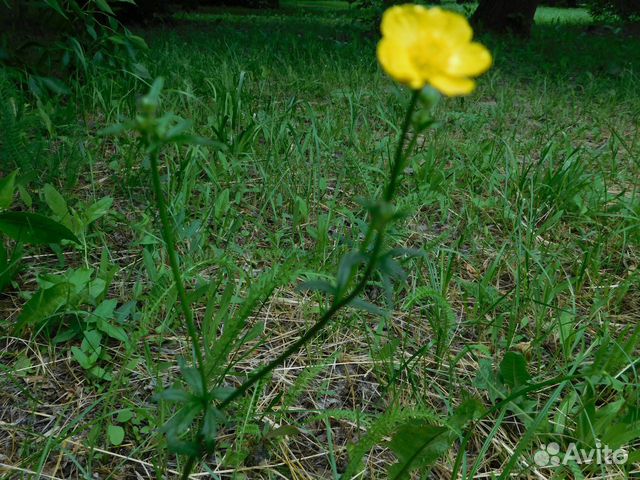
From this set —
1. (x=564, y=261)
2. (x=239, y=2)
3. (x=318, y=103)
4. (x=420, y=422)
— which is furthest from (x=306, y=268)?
(x=239, y=2)

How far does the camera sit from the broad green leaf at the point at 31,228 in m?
1.25

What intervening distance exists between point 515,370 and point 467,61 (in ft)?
2.57

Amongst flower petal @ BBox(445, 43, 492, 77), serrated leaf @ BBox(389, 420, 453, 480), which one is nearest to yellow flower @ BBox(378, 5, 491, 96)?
flower petal @ BBox(445, 43, 492, 77)

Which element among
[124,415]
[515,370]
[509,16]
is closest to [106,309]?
[124,415]

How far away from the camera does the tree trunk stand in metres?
6.54

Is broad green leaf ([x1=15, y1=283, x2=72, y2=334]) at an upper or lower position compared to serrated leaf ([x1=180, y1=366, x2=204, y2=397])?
lower

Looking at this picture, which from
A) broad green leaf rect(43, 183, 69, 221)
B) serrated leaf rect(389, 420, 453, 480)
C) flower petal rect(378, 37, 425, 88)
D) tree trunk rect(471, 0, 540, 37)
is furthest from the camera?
tree trunk rect(471, 0, 540, 37)

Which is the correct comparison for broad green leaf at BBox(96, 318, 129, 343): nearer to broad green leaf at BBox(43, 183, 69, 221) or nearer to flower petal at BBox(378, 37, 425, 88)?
broad green leaf at BBox(43, 183, 69, 221)

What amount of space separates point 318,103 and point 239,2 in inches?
496

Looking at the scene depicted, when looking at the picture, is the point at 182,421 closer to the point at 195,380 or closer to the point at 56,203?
the point at 195,380

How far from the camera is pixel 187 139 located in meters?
0.59

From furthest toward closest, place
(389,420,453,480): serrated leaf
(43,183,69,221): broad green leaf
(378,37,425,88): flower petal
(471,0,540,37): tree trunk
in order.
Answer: (471,0,540,37): tree trunk, (43,183,69,221): broad green leaf, (389,420,453,480): serrated leaf, (378,37,425,88): flower petal

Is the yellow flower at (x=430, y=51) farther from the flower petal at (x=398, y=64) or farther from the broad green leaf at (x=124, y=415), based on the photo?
the broad green leaf at (x=124, y=415)

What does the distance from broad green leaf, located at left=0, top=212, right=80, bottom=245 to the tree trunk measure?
6.26 m
